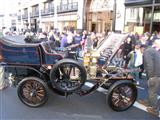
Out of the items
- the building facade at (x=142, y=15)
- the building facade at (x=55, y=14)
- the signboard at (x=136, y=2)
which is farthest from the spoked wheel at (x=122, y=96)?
the building facade at (x=55, y=14)

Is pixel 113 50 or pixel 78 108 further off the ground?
pixel 113 50

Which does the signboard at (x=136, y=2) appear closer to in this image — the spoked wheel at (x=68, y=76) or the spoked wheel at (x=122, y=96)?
the spoked wheel at (x=122, y=96)

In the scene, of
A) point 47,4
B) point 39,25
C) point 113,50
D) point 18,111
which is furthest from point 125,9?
point 39,25

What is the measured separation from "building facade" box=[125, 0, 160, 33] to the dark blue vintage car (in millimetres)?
10567

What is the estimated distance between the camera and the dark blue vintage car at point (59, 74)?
17.9 ft

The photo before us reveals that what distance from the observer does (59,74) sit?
18.2 ft

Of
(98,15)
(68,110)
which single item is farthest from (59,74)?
(98,15)

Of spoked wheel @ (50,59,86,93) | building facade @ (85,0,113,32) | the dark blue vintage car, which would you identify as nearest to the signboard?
building facade @ (85,0,113,32)

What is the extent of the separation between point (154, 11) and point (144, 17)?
49.2 inches

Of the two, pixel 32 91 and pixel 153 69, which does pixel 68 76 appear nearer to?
pixel 32 91

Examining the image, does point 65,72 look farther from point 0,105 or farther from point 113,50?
point 0,105

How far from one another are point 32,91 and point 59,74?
29.0 inches

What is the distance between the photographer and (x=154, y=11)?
51.4ft

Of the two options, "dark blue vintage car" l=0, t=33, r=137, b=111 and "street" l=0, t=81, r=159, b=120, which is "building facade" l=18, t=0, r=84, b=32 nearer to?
"street" l=0, t=81, r=159, b=120
